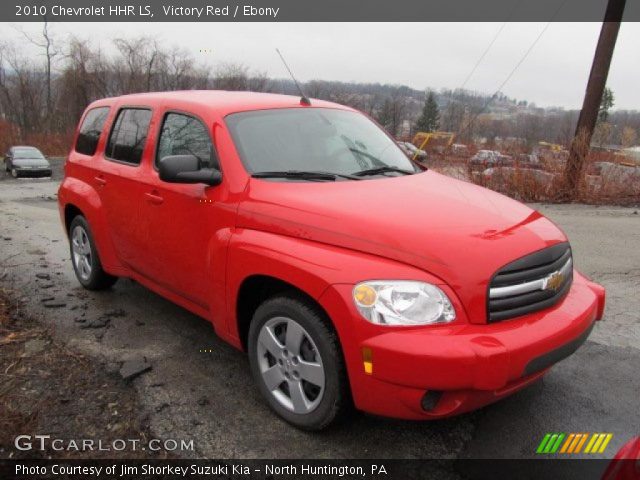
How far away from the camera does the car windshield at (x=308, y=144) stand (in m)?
3.26

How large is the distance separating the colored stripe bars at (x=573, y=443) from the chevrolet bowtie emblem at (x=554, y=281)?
829 millimetres

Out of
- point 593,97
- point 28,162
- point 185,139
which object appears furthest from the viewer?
point 28,162

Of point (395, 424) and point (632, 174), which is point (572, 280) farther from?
point (632, 174)

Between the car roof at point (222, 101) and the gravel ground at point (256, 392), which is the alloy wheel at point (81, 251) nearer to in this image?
the gravel ground at point (256, 392)

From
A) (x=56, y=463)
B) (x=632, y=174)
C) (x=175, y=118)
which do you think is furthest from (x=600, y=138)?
(x=56, y=463)

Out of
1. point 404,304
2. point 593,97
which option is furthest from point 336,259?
point 593,97

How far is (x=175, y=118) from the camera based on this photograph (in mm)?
3715

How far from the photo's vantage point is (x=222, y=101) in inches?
142

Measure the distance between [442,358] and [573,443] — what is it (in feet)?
3.72

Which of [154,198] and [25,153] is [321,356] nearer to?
[154,198]

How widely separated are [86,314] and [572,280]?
12.6ft

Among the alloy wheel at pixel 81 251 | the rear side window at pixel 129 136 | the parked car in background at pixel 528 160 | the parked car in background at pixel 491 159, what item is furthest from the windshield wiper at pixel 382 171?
the parked car in background at pixel 528 160

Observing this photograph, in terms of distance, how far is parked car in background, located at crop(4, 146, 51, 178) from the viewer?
26.8 m

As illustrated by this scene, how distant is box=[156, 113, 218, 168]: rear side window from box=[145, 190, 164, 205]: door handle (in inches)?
11.0
